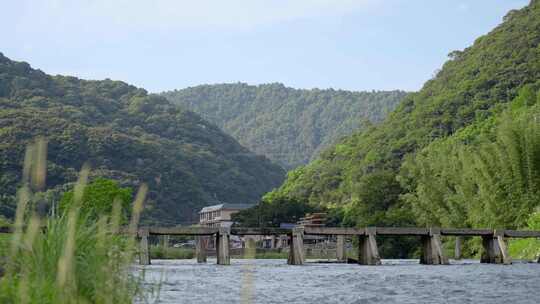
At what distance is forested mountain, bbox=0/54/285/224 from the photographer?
397ft

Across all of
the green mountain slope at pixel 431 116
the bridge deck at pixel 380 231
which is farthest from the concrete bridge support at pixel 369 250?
the green mountain slope at pixel 431 116

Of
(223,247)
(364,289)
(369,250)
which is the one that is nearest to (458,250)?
(369,250)

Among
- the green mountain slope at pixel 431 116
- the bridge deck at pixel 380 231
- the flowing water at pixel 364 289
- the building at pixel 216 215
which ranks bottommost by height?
the flowing water at pixel 364 289

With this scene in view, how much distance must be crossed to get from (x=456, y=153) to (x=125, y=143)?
67.4 meters

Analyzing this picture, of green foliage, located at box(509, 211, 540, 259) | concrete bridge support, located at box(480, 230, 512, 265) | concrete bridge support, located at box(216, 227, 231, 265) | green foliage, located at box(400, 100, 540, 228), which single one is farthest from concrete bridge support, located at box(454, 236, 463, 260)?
concrete bridge support, located at box(216, 227, 231, 265)

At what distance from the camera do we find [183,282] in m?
37.0

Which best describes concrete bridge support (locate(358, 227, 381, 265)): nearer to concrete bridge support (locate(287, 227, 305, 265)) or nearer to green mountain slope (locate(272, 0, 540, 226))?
concrete bridge support (locate(287, 227, 305, 265))

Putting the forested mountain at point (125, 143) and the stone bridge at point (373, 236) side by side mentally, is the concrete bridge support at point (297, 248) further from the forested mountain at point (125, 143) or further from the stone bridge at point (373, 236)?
the forested mountain at point (125, 143)

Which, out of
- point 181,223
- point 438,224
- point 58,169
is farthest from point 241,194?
point 438,224

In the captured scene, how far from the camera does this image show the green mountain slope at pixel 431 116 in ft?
319

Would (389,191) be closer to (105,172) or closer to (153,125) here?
(105,172)

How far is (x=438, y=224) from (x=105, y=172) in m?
56.7

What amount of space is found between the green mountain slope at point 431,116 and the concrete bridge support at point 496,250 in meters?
26.1

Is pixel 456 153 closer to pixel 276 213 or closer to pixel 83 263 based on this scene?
pixel 276 213
